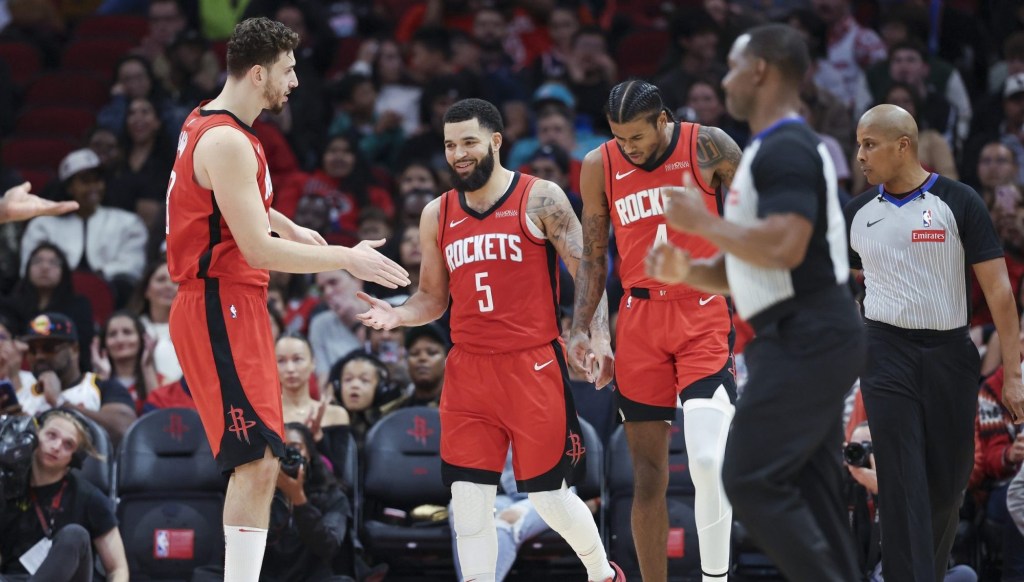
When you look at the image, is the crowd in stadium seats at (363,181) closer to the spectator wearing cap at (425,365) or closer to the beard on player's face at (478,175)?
the spectator wearing cap at (425,365)

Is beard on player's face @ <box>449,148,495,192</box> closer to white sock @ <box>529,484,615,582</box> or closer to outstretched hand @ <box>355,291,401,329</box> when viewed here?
outstretched hand @ <box>355,291,401,329</box>

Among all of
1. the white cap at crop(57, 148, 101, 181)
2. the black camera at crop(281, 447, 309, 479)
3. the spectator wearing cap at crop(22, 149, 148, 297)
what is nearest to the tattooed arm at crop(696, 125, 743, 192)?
the black camera at crop(281, 447, 309, 479)

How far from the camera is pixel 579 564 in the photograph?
912 centimetres

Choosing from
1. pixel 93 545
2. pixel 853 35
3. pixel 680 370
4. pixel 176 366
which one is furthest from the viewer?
pixel 853 35

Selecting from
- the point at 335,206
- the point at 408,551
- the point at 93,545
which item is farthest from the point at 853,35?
the point at 93,545

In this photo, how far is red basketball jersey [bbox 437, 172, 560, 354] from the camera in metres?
6.57

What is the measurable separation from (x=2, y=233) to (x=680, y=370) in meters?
8.02

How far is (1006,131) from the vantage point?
12672 mm

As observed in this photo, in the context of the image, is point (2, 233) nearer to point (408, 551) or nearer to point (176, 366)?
point (176, 366)

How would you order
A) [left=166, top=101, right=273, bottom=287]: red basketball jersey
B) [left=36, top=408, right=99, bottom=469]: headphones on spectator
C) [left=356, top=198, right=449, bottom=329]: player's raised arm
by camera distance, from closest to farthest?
[left=166, top=101, right=273, bottom=287]: red basketball jersey → [left=356, top=198, right=449, bottom=329]: player's raised arm → [left=36, top=408, right=99, bottom=469]: headphones on spectator

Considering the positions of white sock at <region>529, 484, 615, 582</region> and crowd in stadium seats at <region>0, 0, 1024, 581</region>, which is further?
crowd in stadium seats at <region>0, 0, 1024, 581</region>

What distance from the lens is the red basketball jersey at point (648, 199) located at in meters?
6.39

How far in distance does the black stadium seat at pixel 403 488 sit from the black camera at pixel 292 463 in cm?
113

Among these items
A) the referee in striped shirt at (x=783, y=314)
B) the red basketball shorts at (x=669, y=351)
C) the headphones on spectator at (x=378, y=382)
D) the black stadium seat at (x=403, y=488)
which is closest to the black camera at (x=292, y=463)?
the black stadium seat at (x=403, y=488)
